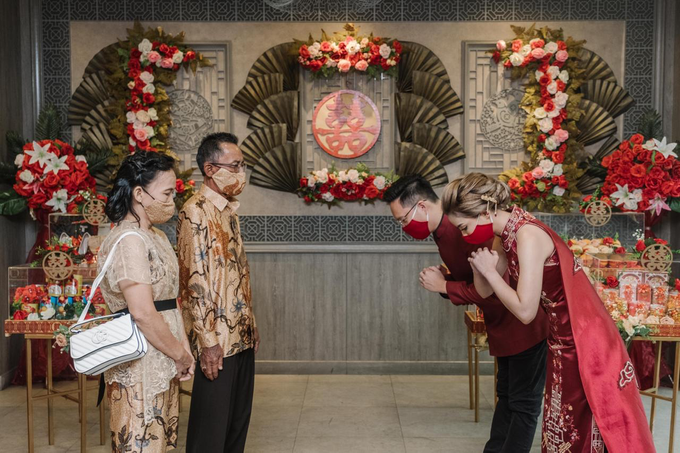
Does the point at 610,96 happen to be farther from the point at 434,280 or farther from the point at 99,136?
the point at 99,136

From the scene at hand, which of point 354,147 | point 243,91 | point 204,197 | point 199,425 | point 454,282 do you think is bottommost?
point 199,425

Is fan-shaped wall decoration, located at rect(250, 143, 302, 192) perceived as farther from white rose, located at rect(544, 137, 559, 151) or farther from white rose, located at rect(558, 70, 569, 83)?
white rose, located at rect(558, 70, 569, 83)

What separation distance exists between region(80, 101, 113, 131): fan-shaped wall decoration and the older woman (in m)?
2.83

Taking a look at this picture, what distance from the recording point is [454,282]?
2898 millimetres

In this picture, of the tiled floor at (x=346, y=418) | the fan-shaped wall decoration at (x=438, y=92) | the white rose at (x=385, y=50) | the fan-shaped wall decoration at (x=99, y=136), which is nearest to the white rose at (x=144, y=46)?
the fan-shaped wall decoration at (x=99, y=136)

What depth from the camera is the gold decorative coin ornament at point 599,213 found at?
416 centimetres

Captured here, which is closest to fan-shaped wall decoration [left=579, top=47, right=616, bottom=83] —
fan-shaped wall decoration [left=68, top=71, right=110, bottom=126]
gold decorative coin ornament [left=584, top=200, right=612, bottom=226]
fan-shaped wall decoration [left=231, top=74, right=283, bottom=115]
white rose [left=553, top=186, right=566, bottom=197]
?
white rose [left=553, top=186, right=566, bottom=197]

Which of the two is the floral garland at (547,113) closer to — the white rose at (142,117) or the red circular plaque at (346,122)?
the red circular plaque at (346,122)

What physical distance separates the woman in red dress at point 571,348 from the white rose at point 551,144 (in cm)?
271

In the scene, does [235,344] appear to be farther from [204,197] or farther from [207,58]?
[207,58]

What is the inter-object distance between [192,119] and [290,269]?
55.6 inches

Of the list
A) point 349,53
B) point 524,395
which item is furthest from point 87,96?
point 524,395

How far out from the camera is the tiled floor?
371 centimetres

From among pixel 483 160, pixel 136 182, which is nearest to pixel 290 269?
pixel 483 160
